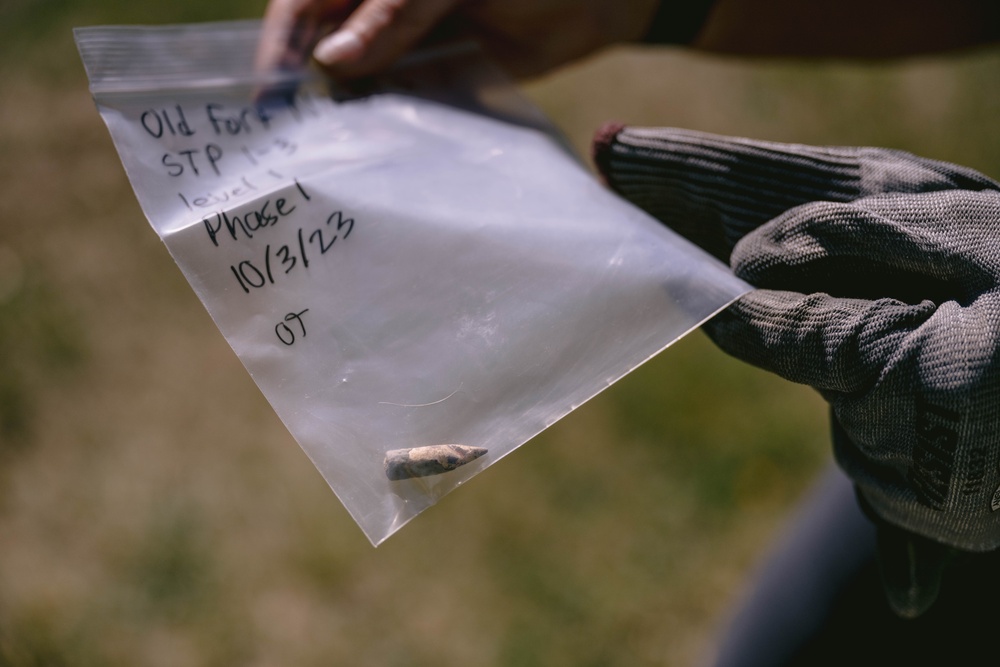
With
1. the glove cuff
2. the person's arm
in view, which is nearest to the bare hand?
the person's arm

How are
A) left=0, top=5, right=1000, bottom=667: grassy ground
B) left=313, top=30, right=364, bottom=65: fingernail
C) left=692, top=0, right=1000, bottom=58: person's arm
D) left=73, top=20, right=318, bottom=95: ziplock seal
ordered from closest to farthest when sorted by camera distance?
1. left=73, top=20, right=318, bottom=95: ziplock seal
2. left=313, top=30, right=364, bottom=65: fingernail
3. left=692, top=0, right=1000, bottom=58: person's arm
4. left=0, top=5, right=1000, bottom=667: grassy ground

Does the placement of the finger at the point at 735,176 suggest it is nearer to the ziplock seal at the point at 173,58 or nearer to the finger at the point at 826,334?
the finger at the point at 826,334

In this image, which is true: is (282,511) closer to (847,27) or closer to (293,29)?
(293,29)

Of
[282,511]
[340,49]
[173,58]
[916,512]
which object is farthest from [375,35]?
[282,511]

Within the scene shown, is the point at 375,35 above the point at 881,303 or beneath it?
above

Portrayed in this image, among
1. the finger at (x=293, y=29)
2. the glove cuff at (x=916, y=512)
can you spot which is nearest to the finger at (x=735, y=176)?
the glove cuff at (x=916, y=512)

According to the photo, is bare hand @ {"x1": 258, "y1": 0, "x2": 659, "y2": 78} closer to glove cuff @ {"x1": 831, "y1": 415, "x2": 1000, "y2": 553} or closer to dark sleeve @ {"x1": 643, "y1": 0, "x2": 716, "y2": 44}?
dark sleeve @ {"x1": 643, "y1": 0, "x2": 716, "y2": 44}

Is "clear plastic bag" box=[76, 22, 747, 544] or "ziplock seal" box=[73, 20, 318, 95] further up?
"ziplock seal" box=[73, 20, 318, 95]
